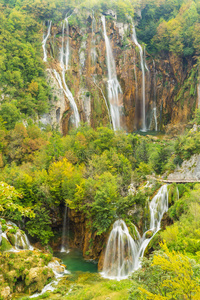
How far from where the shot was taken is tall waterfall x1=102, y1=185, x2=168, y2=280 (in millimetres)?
21000

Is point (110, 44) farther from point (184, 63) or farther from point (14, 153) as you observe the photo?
point (14, 153)

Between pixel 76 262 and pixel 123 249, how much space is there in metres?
5.54

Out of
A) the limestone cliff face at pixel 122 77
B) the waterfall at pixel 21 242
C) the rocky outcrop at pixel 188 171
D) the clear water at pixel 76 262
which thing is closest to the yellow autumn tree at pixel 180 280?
the clear water at pixel 76 262

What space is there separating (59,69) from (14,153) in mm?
24987

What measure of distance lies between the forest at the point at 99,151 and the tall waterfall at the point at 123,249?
0.31 ft

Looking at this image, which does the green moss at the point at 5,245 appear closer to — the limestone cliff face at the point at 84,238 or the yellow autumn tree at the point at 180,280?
the limestone cliff face at the point at 84,238

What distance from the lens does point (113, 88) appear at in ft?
172

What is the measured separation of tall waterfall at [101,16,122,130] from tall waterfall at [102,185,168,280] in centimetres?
2938

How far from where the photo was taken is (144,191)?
25250 millimetres

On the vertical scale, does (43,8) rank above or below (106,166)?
above

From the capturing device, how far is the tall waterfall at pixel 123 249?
68.9 feet

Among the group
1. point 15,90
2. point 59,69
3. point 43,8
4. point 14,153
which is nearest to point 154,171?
point 14,153

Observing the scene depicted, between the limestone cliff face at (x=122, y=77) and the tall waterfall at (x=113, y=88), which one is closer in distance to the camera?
the limestone cliff face at (x=122, y=77)

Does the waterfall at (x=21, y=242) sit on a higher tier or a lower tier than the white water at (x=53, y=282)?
higher
